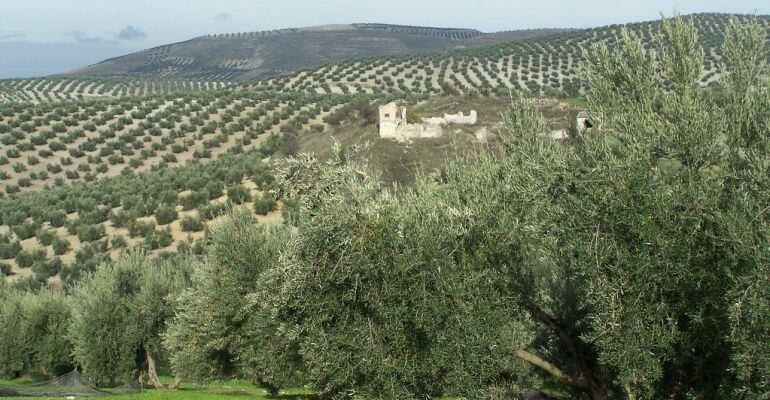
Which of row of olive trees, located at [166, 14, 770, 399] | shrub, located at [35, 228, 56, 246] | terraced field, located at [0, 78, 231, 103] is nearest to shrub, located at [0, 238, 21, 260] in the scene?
shrub, located at [35, 228, 56, 246]

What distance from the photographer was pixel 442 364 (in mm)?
11367

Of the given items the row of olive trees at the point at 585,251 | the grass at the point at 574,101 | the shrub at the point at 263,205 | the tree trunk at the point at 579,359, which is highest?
the row of olive trees at the point at 585,251

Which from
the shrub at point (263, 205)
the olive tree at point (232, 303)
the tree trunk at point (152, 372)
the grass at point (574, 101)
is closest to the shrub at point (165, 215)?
the shrub at point (263, 205)

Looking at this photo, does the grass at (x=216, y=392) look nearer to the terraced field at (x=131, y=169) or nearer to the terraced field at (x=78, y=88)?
the terraced field at (x=131, y=169)

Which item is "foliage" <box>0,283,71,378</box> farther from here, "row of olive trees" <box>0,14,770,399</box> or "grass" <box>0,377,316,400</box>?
"row of olive trees" <box>0,14,770,399</box>

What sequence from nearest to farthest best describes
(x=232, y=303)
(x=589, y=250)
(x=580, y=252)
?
(x=589, y=250) < (x=580, y=252) < (x=232, y=303)

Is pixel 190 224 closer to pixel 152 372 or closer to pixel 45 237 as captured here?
pixel 45 237

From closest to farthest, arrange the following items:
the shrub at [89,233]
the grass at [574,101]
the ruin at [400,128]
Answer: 1. the shrub at [89,233]
2. the ruin at [400,128]
3. the grass at [574,101]

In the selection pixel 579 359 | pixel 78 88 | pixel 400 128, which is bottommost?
pixel 579 359

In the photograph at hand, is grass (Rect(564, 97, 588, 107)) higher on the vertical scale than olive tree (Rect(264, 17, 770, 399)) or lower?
lower

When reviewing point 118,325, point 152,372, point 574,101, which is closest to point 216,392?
point 152,372

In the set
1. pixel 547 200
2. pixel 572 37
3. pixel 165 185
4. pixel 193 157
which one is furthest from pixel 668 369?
pixel 572 37

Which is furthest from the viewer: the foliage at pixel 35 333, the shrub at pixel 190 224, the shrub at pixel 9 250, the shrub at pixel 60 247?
the shrub at pixel 190 224

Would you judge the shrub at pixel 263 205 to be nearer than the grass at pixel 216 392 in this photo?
No
